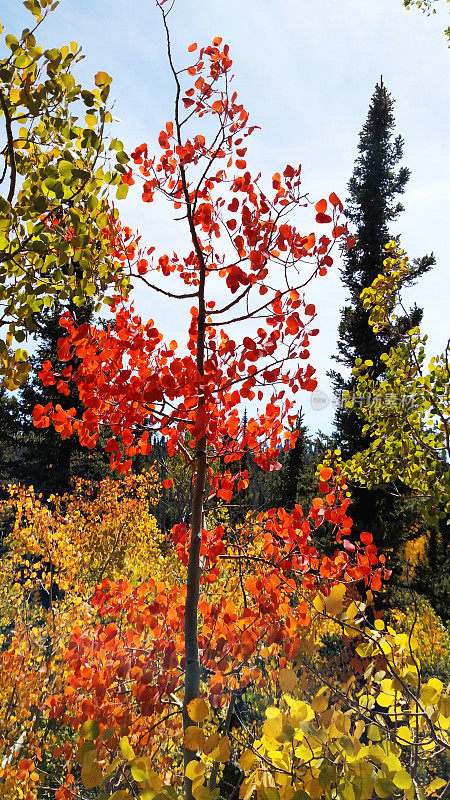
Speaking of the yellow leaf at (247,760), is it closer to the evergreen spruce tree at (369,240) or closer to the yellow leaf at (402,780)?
the yellow leaf at (402,780)

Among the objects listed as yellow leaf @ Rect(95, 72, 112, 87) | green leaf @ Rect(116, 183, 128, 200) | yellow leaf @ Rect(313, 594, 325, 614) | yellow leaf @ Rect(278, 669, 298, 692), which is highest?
yellow leaf @ Rect(95, 72, 112, 87)

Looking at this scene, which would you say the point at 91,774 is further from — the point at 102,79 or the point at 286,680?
the point at 102,79

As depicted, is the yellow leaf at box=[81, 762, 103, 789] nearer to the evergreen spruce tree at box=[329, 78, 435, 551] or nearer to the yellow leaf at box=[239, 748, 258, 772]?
the yellow leaf at box=[239, 748, 258, 772]

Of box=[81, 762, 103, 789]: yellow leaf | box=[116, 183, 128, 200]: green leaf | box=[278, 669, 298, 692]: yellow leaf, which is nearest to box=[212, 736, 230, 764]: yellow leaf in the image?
box=[278, 669, 298, 692]: yellow leaf

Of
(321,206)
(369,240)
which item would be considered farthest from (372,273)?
(321,206)

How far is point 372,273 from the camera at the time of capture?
44.7 ft

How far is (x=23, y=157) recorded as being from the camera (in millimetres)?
2035

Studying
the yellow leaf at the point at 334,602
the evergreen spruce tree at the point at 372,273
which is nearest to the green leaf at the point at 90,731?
the yellow leaf at the point at 334,602

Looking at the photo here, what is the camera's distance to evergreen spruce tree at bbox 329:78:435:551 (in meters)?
11.7

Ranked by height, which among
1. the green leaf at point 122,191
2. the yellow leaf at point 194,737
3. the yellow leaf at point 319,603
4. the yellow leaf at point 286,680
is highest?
the green leaf at point 122,191

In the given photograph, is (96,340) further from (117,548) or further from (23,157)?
(117,548)

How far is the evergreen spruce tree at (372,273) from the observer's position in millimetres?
11711

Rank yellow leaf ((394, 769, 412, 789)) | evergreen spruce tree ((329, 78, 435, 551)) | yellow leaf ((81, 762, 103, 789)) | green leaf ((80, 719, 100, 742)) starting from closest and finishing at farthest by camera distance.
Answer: yellow leaf ((394, 769, 412, 789)), yellow leaf ((81, 762, 103, 789)), green leaf ((80, 719, 100, 742)), evergreen spruce tree ((329, 78, 435, 551))

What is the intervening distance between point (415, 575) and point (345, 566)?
13.7 m
